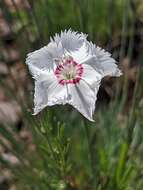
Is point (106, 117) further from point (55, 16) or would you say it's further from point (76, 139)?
point (55, 16)

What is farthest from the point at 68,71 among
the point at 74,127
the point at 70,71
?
the point at 74,127

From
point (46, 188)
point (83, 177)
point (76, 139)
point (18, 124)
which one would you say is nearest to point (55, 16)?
point (18, 124)

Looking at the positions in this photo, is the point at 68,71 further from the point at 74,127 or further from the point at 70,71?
the point at 74,127

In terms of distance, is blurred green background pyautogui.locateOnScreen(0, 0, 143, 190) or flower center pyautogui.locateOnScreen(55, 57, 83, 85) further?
blurred green background pyautogui.locateOnScreen(0, 0, 143, 190)

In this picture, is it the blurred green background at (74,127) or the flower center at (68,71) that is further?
the blurred green background at (74,127)
